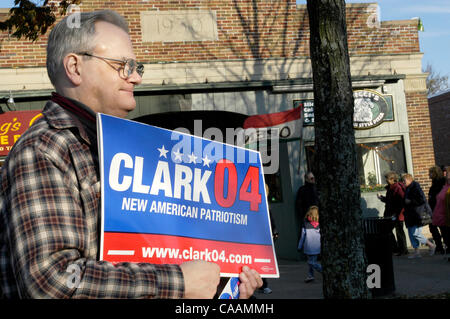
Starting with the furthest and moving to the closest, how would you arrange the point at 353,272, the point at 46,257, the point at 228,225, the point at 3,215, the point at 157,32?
the point at 157,32 → the point at 353,272 → the point at 228,225 → the point at 3,215 → the point at 46,257

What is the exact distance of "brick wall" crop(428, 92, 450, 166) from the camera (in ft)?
98.3

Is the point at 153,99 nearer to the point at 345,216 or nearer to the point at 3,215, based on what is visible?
the point at 345,216

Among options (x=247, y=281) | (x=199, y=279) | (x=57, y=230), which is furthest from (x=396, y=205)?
(x=57, y=230)

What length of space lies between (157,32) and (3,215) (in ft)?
39.8

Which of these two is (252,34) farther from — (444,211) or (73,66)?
(73,66)

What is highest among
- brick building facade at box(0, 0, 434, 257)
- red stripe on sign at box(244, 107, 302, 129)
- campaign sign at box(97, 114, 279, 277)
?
brick building facade at box(0, 0, 434, 257)

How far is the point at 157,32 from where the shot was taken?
13125 mm

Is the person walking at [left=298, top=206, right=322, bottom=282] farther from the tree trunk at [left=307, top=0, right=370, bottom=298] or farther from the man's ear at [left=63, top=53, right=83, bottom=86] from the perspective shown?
the man's ear at [left=63, top=53, right=83, bottom=86]

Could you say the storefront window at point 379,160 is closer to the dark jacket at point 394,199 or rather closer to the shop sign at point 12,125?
the dark jacket at point 394,199

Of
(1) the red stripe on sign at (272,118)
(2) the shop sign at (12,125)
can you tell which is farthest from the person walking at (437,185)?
(2) the shop sign at (12,125)

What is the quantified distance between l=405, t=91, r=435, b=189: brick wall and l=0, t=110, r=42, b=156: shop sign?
10.2 metres

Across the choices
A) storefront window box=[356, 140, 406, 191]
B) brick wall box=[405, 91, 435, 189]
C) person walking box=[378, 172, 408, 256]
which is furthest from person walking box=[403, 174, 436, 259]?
brick wall box=[405, 91, 435, 189]

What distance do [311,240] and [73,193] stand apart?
840 cm
